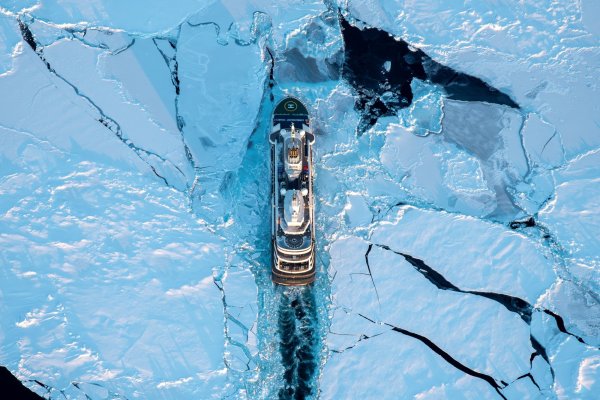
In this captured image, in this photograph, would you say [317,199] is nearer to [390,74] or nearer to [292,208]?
[292,208]

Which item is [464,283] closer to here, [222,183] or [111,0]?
[222,183]

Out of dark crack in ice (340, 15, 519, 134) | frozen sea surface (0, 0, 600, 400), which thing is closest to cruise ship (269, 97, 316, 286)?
frozen sea surface (0, 0, 600, 400)

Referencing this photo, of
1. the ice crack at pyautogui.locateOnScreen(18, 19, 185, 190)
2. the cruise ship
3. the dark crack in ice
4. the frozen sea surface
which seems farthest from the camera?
the dark crack in ice

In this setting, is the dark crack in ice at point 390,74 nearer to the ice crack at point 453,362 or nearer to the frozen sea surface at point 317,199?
the frozen sea surface at point 317,199

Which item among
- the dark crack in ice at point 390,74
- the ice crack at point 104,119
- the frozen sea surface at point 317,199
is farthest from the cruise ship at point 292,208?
the ice crack at point 104,119

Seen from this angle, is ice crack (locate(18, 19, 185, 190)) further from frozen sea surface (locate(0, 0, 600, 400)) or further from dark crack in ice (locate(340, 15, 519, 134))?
dark crack in ice (locate(340, 15, 519, 134))

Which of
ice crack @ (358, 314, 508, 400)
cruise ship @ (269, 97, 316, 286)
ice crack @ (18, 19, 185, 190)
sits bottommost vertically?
ice crack @ (358, 314, 508, 400)
